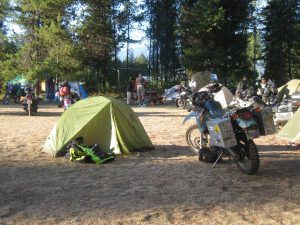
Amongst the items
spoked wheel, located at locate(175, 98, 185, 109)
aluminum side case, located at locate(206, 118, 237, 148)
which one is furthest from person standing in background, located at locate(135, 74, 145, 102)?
aluminum side case, located at locate(206, 118, 237, 148)

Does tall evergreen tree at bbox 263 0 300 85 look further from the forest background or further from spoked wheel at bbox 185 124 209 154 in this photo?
spoked wheel at bbox 185 124 209 154

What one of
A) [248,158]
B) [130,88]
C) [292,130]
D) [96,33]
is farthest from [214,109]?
[96,33]

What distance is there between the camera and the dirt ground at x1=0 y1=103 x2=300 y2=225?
459 centimetres

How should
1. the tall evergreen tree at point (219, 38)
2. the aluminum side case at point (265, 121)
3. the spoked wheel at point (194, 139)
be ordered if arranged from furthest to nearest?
1. the tall evergreen tree at point (219, 38)
2. the spoked wheel at point (194, 139)
3. the aluminum side case at point (265, 121)

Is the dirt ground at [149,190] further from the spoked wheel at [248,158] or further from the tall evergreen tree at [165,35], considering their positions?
the tall evergreen tree at [165,35]

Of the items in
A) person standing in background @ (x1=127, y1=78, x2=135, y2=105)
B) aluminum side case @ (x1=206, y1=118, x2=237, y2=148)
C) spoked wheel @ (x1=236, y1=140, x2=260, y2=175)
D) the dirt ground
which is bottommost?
the dirt ground

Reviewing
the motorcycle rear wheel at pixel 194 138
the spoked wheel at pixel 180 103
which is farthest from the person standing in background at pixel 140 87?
the motorcycle rear wheel at pixel 194 138

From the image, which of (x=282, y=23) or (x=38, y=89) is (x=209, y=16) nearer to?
(x=282, y=23)

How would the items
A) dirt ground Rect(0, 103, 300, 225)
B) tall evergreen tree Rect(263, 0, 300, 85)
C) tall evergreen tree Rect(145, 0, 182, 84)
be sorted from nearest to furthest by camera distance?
dirt ground Rect(0, 103, 300, 225) → tall evergreen tree Rect(263, 0, 300, 85) → tall evergreen tree Rect(145, 0, 182, 84)

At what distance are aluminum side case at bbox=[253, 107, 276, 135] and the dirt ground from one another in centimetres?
63

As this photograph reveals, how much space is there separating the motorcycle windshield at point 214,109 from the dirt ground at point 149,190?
2.81 ft

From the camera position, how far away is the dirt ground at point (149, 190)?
459 cm

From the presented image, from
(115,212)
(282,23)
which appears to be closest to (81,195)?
(115,212)

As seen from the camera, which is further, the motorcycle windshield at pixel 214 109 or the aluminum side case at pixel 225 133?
the motorcycle windshield at pixel 214 109
